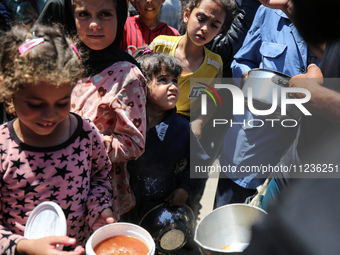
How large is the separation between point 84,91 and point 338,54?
1093mm

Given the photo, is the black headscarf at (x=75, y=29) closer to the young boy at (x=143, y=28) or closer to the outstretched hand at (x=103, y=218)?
the outstretched hand at (x=103, y=218)

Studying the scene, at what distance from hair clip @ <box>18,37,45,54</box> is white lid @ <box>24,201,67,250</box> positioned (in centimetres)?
53

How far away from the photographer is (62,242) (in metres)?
1.06

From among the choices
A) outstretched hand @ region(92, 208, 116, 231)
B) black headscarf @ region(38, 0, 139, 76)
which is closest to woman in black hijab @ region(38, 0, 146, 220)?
black headscarf @ region(38, 0, 139, 76)

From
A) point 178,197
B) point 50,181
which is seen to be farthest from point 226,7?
point 50,181

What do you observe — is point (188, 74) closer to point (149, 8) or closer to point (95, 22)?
point (149, 8)

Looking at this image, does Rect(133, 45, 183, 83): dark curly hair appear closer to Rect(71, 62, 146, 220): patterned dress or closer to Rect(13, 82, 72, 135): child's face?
Rect(71, 62, 146, 220): patterned dress

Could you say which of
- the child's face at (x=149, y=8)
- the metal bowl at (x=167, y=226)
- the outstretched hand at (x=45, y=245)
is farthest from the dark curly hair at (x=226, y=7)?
the outstretched hand at (x=45, y=245)

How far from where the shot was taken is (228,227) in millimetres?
1498

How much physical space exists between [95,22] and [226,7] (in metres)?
1.13

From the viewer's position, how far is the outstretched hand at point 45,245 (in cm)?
106

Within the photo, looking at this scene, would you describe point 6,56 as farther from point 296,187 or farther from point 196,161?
point 196,161

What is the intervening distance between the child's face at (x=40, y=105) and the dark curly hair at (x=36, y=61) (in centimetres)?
2

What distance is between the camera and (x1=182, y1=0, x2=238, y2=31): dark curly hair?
7.82ft
